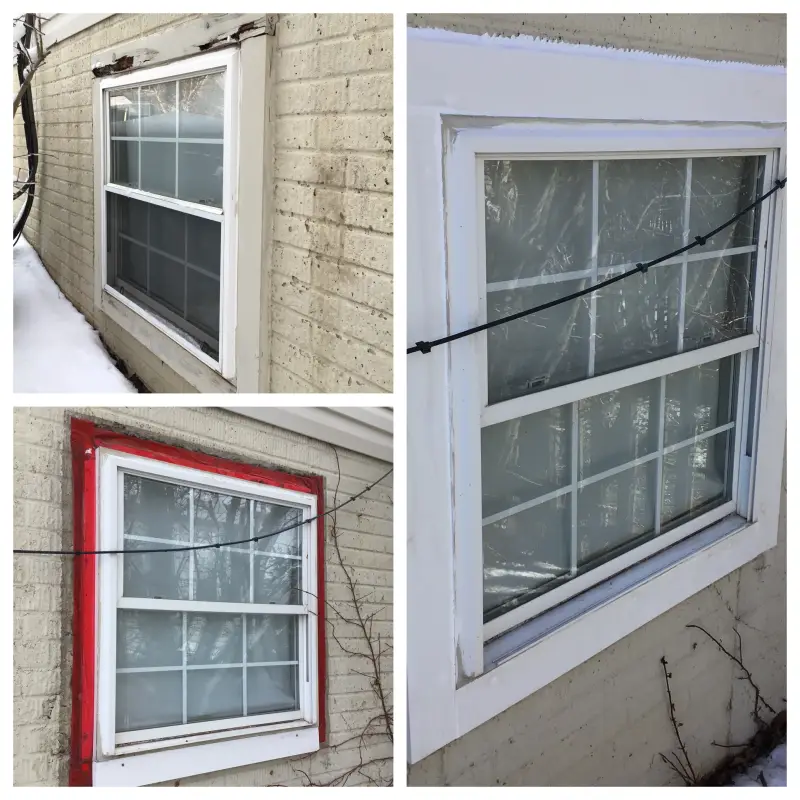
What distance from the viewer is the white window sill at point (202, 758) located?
1.64 metres

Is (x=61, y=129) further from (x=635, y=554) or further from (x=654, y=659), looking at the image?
(x=654, y=659)

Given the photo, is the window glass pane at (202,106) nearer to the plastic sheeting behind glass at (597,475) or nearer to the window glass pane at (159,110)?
the window glass pane at (159,110)

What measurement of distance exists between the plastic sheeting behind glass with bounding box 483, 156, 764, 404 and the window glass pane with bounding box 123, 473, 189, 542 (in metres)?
0.81

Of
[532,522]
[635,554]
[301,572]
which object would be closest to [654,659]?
[635,554]

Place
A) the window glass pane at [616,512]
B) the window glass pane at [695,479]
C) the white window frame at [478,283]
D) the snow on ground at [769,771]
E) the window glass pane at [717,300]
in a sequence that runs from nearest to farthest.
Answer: the white window frame at [478,283], the window glass pane at [616,512], the window glass pane at [717,300], the window glass pane at [695,479], the snow on ground at [769,771]

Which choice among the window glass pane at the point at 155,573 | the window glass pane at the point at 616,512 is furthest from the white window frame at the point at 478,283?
the window glass pane at the point at 155,573

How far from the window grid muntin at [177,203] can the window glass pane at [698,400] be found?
143cm

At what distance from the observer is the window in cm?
173

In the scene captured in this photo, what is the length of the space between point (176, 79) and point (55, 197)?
5.79ft

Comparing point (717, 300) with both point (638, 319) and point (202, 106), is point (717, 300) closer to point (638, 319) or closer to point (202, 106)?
point (638, 319)

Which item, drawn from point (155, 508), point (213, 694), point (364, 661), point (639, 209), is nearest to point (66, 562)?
point (155, 508)

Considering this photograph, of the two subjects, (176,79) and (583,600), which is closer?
(583,600)

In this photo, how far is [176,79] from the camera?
2330 millimetres

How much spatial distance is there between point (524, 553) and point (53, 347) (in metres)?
2.37
